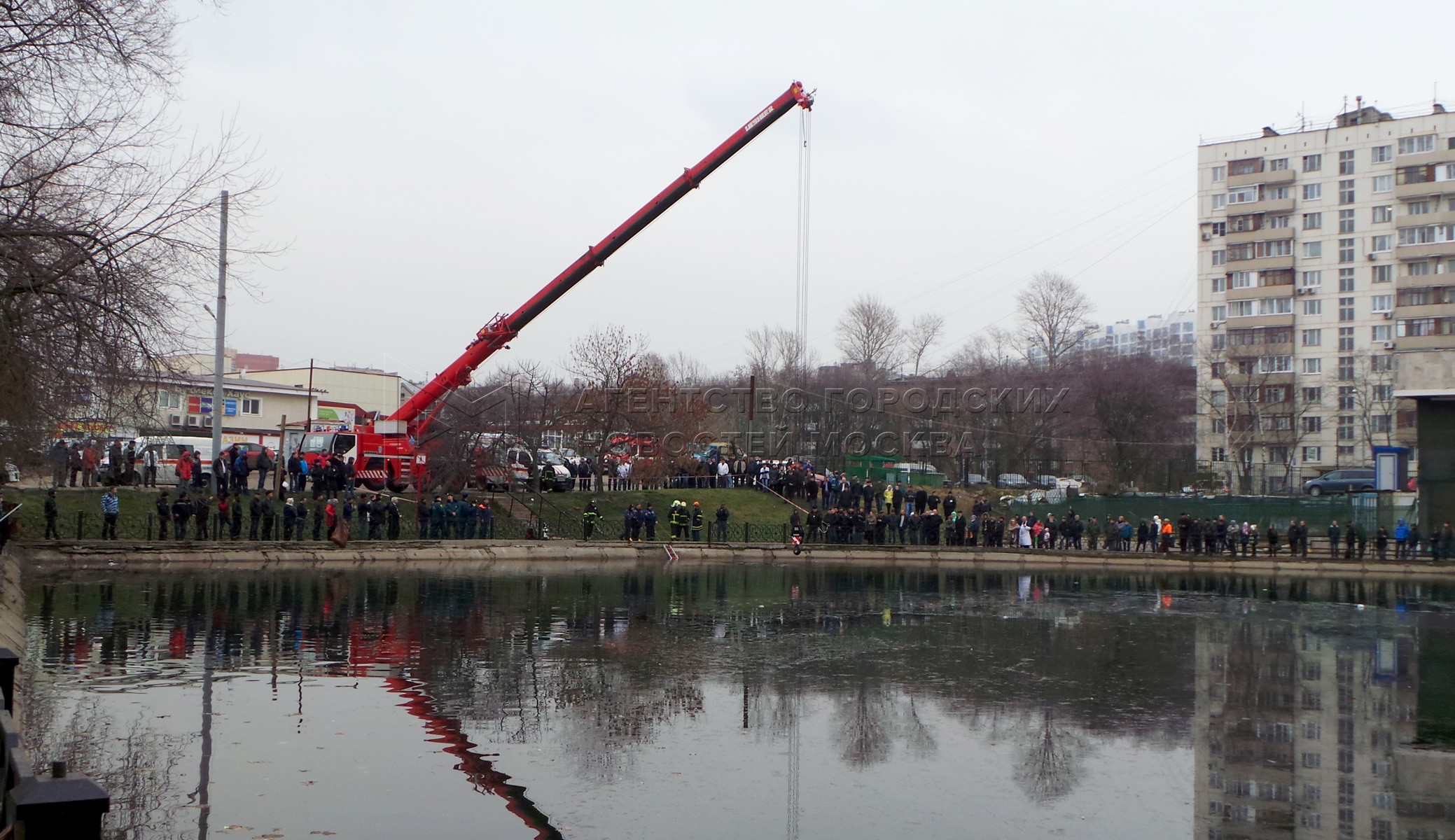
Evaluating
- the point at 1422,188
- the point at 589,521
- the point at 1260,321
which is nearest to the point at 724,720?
the point at 589,521

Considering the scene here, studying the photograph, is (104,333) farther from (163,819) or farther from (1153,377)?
(1153,377)

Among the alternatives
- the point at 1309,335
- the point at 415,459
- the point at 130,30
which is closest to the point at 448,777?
the point at 130,30

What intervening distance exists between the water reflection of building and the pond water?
0.05 meters

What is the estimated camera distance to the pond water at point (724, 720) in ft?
29.8

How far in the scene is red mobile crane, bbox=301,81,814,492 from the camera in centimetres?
3391

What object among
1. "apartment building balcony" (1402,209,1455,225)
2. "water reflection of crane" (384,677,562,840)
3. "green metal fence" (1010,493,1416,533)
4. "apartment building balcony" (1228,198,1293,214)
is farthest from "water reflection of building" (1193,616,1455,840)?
"apartment building balcony" (1228,198,1293,214)

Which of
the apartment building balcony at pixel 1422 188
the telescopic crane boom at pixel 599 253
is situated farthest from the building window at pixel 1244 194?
the telescopic crane boom at pixel 599 253

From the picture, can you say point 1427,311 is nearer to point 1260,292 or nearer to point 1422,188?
point 1422,188

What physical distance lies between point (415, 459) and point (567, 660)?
26458 millimetres

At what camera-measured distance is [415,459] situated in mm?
40906

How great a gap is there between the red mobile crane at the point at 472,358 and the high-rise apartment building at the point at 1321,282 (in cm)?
4953

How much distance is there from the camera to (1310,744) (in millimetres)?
11914

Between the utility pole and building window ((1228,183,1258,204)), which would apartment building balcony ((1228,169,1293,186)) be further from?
the utility pole

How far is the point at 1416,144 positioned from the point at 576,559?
67.8 m
